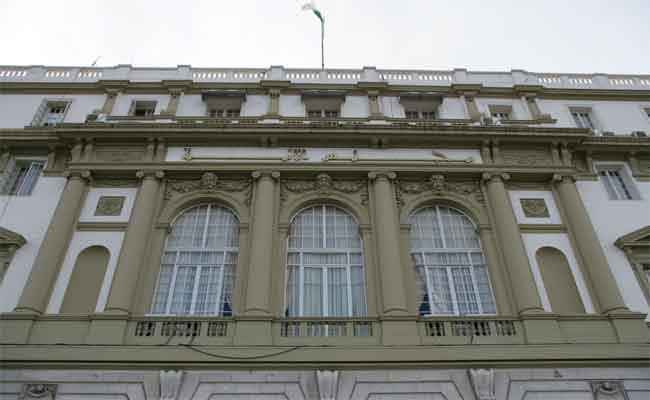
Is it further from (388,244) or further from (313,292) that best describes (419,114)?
(313,292)

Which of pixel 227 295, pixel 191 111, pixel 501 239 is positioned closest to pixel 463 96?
pixel 501 239

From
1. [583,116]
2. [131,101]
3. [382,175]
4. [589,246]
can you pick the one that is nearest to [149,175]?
[131,101]

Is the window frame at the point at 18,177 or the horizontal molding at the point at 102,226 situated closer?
the horizontal molding at the point at 102,226

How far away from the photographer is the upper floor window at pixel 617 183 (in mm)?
19734

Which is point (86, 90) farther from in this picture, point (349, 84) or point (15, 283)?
point (349, 84)

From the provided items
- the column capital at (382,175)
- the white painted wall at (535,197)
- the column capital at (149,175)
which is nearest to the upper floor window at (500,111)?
the white painted wall at (535,197)

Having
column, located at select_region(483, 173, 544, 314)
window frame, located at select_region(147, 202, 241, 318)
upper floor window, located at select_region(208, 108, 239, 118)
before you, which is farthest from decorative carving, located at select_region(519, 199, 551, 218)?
upper floor window, located at select_region(208, 108, 239, 118)

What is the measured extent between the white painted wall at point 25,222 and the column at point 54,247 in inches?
19.1

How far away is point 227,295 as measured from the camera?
53.6ft

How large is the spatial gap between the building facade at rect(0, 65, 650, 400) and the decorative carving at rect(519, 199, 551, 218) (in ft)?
0.21

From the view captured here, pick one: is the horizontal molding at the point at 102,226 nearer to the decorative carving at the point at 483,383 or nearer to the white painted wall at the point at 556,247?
the decorative carving at the point at 483,383

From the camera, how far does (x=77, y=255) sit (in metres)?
16.8

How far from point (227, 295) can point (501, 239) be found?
9567 mm

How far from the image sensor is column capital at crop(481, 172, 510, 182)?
18.8m
